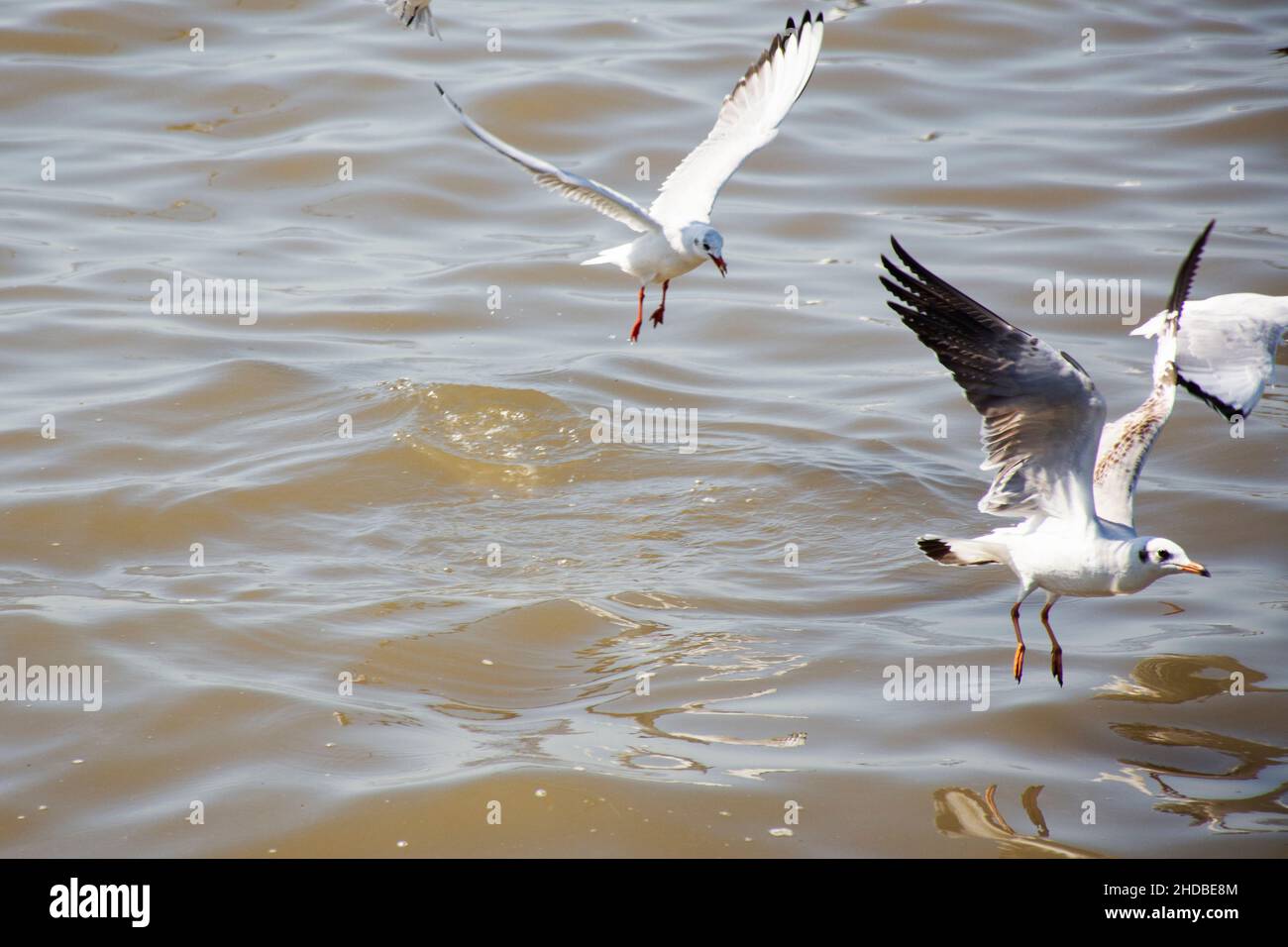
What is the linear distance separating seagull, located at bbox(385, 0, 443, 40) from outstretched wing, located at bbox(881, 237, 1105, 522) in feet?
11.0

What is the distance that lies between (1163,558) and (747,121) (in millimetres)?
4406

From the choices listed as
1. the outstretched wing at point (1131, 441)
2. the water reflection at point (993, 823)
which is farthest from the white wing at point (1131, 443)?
the water reflection at point (993, 823)

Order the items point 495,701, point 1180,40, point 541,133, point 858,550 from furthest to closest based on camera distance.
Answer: point 1180,40, point 541,133, point 858,550, point 495,701

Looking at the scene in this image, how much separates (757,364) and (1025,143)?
595cm

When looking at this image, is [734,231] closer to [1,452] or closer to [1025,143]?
[1025,143]

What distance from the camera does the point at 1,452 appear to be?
28.3ft

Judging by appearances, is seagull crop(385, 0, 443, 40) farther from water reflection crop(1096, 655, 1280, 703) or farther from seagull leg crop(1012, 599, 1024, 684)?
water reflection crop(1096, 655, 1280, 703)

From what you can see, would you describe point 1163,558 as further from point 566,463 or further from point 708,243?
point 566,463

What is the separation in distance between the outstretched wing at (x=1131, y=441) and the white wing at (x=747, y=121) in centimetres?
314

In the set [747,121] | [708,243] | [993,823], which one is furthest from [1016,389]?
[747,121]

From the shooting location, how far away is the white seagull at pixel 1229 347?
248 inches

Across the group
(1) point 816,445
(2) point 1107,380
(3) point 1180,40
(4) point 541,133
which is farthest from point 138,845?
(3) point 1180,40

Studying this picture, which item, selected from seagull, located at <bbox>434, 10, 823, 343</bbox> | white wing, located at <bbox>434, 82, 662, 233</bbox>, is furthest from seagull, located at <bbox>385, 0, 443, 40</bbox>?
white wing, located at <bbox>434, 82, 662, 233</bbox>

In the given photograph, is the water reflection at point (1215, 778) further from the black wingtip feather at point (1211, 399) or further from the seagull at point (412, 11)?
the seagull at point (412, 11)
